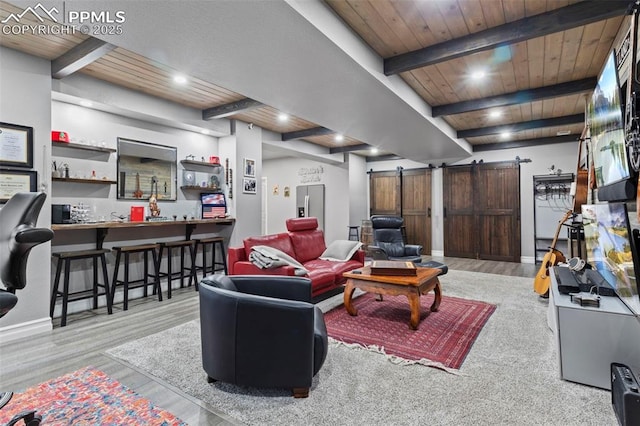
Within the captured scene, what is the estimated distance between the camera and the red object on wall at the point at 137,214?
165 inches

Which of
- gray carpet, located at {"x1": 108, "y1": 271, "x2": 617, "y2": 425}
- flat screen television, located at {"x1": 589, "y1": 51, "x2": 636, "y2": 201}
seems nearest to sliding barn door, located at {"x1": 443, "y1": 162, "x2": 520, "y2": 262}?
gray carpet, located at {"x1": 108, "y1": 271, "x2": 617, "y2": 425}

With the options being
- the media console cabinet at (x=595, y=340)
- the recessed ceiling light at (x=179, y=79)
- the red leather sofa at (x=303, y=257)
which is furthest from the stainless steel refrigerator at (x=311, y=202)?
the media console cabinet at (x=595, y=340)

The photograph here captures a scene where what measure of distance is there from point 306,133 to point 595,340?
16.6ft

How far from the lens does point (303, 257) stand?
4.57 metres

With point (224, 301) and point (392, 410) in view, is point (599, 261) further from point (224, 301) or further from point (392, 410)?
point (224, 301)

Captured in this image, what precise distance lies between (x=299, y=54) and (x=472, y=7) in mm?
1355

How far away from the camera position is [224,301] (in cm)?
195

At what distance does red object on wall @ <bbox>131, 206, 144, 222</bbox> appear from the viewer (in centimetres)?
419

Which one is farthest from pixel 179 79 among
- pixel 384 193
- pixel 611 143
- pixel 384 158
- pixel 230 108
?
pixel 384 193

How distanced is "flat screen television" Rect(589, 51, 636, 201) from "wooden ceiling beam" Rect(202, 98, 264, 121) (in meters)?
3.40

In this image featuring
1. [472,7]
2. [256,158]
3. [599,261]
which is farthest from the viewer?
[256,158]

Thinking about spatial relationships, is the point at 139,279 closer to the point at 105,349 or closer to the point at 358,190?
the point at 105,349

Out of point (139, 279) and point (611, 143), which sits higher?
point (611, 143)

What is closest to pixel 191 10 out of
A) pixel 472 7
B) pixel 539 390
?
pixel 472 7
